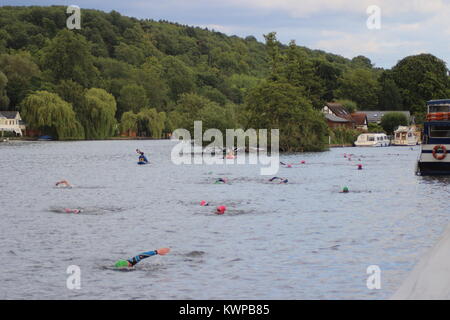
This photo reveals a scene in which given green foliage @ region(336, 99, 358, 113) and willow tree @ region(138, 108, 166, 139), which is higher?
green foliage @ region(336, 99, 358, 113)

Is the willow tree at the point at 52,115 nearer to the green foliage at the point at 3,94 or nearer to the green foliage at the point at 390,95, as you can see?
the green foliage at the point at 3,94

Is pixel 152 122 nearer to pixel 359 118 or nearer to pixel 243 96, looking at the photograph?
pixel 243 96

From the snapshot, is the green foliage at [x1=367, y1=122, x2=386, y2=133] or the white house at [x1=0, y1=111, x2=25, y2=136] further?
the white house at [x1=0, y1=111, x2=25, y2=136]

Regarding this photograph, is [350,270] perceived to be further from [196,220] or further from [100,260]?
[196,220]

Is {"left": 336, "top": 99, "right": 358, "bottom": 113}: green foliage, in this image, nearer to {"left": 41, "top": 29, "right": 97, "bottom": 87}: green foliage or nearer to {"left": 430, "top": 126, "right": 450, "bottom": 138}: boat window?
{"left": 41, "top": 29, "right": 97, "bottom": 87}: green foliage

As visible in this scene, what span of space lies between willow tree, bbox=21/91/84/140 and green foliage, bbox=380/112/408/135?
67.4 meters

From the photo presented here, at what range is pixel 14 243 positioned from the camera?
23.9 meters

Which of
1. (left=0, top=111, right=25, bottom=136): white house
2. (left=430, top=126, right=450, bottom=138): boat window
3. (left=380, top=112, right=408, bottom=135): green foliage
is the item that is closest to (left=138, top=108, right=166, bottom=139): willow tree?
(left=0, top=111, right=25, bottom=136): white house

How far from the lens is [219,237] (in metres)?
25.0

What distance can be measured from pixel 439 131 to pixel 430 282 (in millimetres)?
39654

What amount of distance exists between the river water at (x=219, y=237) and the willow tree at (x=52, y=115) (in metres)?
94.7

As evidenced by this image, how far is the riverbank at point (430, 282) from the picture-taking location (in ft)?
38.6

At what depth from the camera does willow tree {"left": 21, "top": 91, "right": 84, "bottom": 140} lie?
464 ft
